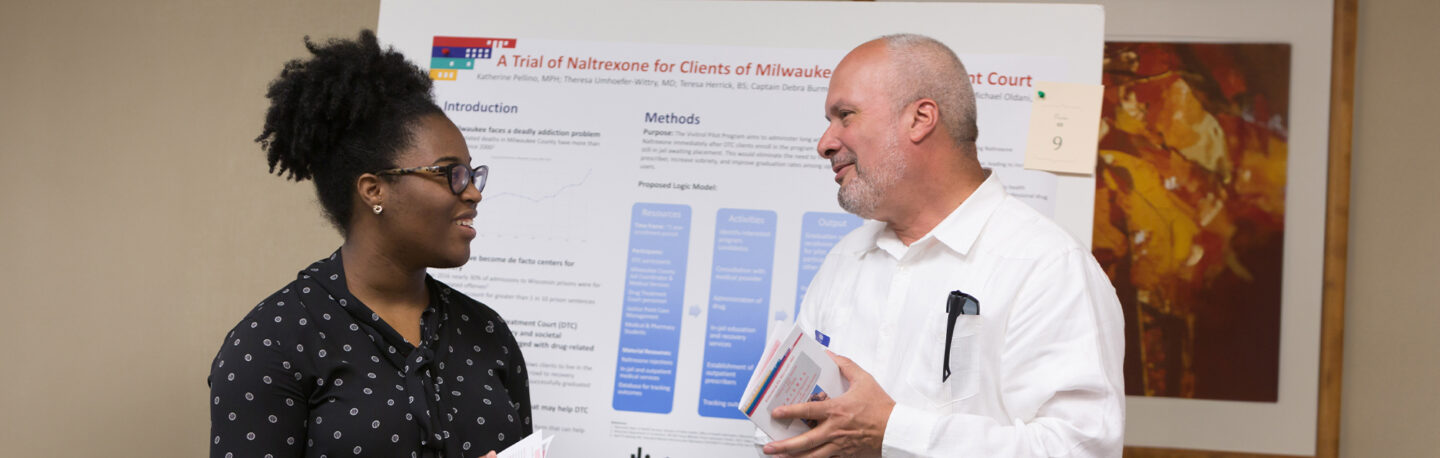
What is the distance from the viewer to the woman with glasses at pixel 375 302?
158 cm

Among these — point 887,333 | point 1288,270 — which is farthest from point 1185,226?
point 887,333

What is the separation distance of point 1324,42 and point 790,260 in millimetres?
1877

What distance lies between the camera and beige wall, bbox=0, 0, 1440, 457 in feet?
11.2

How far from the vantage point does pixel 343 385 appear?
161 cm

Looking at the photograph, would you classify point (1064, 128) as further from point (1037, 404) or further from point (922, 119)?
point (1037, 404)

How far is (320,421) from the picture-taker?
1575 mm

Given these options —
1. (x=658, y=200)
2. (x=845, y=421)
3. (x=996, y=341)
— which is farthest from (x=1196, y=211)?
(x=845, y=421)

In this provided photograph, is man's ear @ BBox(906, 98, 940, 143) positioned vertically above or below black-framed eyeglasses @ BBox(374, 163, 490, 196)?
above

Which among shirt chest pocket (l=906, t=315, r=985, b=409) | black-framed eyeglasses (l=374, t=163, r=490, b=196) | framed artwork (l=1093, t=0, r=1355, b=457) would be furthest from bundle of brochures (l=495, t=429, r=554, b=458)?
framed artwork (l=1093, t=0, r=1355, b=457)

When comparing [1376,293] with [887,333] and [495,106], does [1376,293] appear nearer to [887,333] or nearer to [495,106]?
[887,333]

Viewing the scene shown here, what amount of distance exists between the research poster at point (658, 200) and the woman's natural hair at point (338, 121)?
2.98 feet

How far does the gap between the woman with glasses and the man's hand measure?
0.54 metres

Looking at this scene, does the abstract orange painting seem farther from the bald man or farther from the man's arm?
the man's arm

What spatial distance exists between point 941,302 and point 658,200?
0.99 m
